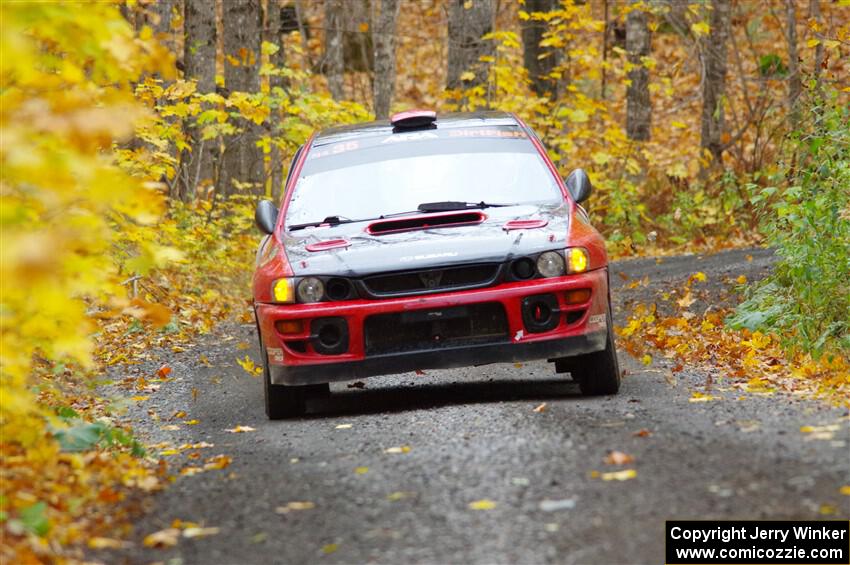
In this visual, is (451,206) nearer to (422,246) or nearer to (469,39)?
(422,246)

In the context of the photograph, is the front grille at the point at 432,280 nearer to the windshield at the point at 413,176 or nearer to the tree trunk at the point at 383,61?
the windshield at the point at 413,176

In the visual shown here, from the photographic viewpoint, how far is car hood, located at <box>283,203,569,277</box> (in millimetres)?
7133

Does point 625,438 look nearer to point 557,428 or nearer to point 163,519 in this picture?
point 557,428

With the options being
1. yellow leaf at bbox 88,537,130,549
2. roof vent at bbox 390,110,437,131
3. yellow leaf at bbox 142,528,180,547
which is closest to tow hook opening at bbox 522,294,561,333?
roof vent at bbox 390,110,437,131

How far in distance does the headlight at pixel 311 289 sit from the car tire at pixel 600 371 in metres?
1.63

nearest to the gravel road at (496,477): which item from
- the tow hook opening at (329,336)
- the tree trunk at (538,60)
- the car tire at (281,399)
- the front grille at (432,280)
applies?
the car tire at (281,399)

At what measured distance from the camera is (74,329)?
5051mm

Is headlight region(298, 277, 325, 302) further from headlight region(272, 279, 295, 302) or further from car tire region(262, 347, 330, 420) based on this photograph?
car tire region(262, 347, 330, 420)

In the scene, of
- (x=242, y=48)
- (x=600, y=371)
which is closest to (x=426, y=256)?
(x=600, y=371)

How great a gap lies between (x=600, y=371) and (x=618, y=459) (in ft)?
7.26

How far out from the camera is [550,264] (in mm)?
7180

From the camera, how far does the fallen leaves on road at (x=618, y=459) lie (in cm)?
527

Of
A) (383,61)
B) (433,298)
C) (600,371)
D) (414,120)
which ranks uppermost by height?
(383,61)

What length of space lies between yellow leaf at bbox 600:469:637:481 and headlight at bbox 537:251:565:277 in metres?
2.21
